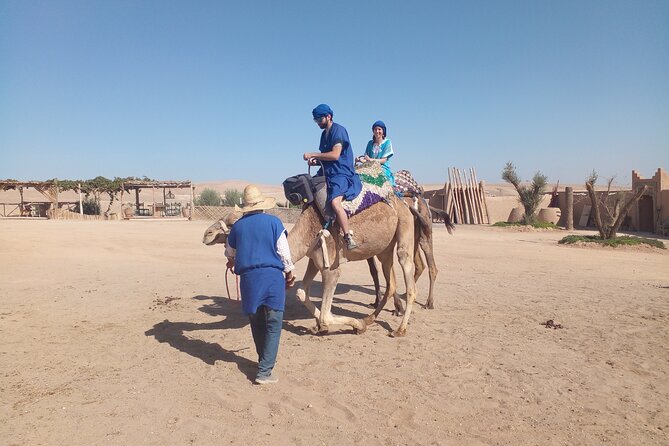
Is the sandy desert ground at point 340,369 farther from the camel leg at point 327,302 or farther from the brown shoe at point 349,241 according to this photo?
the brown shoe at point 349,241

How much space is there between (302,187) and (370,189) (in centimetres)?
95

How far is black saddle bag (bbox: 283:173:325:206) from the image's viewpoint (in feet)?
18.2

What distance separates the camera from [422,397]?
396 cm

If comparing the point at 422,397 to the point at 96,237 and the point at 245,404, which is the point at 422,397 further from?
the point at 96,237

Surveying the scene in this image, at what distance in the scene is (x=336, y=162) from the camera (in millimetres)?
5570

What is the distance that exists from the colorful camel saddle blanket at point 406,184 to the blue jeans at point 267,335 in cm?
352

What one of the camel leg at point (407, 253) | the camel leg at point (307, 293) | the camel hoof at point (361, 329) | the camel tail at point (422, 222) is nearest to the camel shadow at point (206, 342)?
the camel leg at point (307, 293)

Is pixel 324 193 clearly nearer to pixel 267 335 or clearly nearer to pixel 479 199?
pixel 267 335

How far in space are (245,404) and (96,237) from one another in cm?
1639

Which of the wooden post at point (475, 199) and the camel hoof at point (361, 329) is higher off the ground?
Answer: the wooden post at point (475, 199)

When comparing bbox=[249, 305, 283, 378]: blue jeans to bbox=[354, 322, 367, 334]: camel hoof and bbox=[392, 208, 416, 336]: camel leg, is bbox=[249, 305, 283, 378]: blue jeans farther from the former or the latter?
bbox=[392, 208, 416, 336]: camel leg

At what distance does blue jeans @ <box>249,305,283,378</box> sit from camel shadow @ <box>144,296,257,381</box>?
26 cm

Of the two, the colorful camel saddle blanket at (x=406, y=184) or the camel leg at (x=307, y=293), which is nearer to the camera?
the camel leg at (x=307, y=293)

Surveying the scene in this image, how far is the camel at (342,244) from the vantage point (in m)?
5.39
